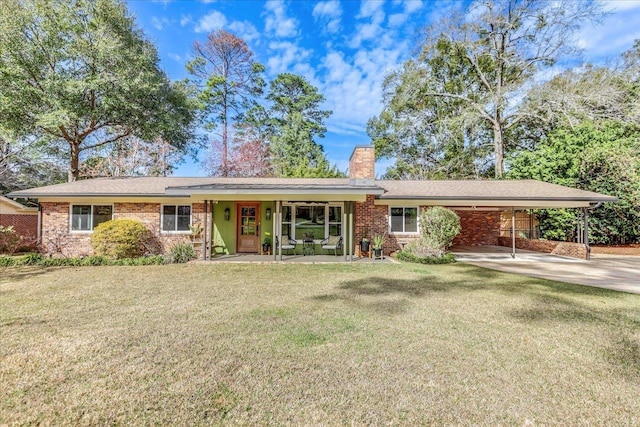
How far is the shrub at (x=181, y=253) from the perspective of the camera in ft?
34.4

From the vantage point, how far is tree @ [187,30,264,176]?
82.9ft

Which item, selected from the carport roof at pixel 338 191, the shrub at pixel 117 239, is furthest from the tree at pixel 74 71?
the shrub at pixel 117 239

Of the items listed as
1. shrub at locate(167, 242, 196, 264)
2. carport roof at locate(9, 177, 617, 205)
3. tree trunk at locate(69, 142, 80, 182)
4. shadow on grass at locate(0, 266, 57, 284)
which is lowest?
shadow on grass at locate(0, 266, 57, 284)

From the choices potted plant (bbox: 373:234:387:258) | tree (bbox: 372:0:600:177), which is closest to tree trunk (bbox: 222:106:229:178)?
tree (bbox: 372:0:600:177)

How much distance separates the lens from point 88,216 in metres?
11.8

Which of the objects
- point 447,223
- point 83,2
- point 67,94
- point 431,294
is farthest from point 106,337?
point 83,2

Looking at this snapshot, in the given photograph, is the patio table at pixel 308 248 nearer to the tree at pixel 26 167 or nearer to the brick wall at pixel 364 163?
the brick wall at pixel 364 163

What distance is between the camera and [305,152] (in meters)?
26.0

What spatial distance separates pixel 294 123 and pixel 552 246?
2117cm

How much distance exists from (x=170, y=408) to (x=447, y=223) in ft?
34.4

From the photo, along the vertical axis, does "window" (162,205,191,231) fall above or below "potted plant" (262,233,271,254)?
above

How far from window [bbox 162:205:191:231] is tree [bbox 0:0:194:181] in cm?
826

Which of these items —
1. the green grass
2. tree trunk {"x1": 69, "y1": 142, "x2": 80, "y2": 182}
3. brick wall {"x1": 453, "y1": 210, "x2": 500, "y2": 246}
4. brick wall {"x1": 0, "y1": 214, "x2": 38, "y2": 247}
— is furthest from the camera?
tree trunk {"x1": 69, "y1": 142, "x2": 80, "y2": 182}

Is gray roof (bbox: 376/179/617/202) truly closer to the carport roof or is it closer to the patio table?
the carport roof
